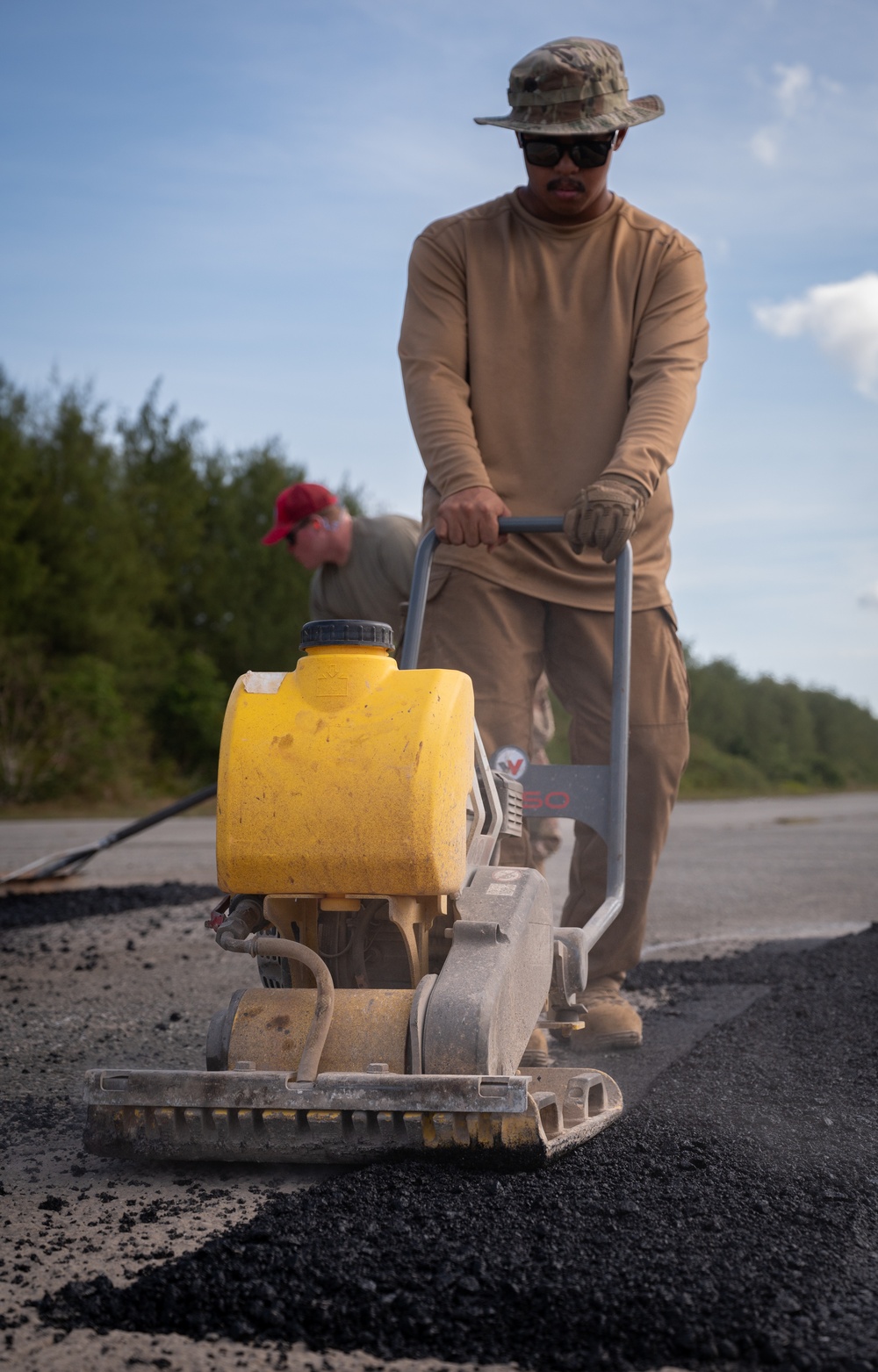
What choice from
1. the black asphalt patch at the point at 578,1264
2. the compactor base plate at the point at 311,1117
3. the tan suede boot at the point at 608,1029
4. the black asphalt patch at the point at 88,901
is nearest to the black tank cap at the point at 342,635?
the compactor base plate at the point at 311,1117

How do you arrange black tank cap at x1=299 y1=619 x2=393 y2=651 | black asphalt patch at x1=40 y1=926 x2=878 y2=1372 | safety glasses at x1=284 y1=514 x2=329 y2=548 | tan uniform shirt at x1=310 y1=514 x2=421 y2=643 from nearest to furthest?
black asphalt patch at x1=40 y1=926 x2=878 y2=1372 < black tank cap at x1=299 y1=619 x2=393 y2=651 < tan uniform shirt at x1=310 y1=514 x2=421 y2=643 < safety glasses at x1=284 y1=514 x2=329 y2=548

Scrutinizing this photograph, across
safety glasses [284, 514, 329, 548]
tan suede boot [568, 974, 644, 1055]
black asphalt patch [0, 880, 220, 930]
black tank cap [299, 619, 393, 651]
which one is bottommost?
black asphalt patch [0, 880, 220, 930]

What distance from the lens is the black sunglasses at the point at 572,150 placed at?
11.6ft

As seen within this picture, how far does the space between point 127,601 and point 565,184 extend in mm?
22004

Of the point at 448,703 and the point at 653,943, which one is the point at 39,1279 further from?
the point at 653,943

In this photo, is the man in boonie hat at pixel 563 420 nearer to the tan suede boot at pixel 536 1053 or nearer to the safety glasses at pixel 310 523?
the tan suede boot at pixel 536 1053

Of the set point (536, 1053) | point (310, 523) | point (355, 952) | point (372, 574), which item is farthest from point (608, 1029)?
point (310, 523)

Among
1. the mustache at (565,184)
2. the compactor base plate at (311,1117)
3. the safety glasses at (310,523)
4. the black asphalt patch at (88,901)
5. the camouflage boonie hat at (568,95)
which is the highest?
the camouflage boonie hat at (568,95)

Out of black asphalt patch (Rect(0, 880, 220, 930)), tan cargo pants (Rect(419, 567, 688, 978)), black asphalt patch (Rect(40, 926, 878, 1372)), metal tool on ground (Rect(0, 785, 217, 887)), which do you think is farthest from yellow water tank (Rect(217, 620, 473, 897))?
metal tool on ground (Rect(0, 785, 217, 887))

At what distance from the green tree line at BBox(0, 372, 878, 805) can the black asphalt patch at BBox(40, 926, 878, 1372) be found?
17551 millimetres

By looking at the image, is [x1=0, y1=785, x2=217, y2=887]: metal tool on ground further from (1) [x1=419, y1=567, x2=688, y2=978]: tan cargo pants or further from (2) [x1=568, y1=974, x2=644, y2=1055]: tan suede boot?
(2) [x1=568, y1=974, x2=644, y2=1055]: tan suede boot

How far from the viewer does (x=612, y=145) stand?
11.8ft

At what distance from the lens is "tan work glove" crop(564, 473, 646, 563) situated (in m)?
3.29

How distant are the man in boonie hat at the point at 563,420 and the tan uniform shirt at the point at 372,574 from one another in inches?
78.6
